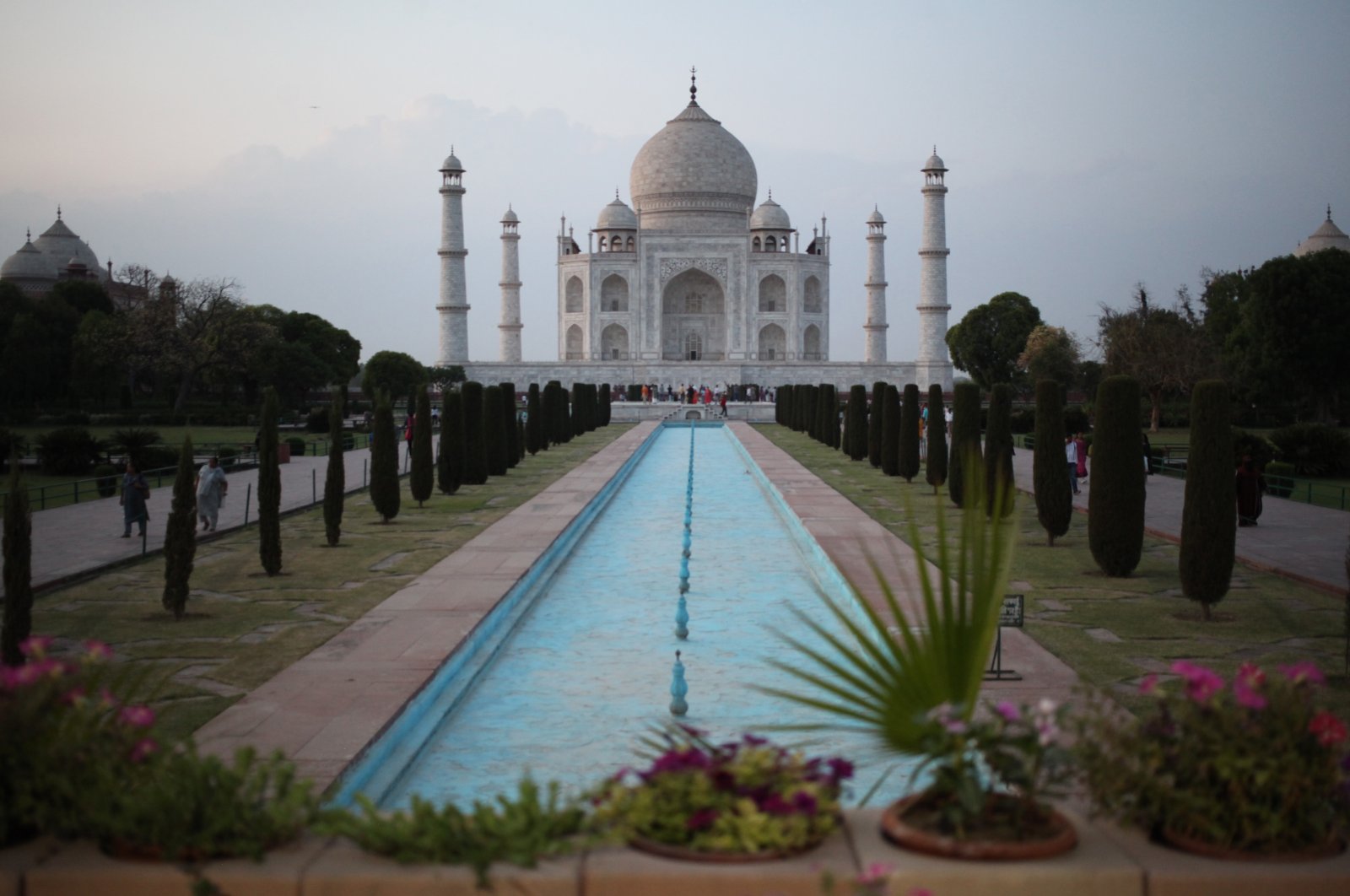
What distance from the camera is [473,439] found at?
603 inches

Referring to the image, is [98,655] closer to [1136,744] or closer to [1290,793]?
[1136,744]

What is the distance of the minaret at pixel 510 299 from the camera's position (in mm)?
43531

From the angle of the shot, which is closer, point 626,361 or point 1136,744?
point 1136,744

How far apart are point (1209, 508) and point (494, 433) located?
36.2 feet

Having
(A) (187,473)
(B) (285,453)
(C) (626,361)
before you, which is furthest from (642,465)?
(C) (626,361)

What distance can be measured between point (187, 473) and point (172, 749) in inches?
178

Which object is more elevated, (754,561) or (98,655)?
(98,655)

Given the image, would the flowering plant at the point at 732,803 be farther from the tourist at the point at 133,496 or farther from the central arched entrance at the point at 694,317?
the central arched entrance at the point at 694,317

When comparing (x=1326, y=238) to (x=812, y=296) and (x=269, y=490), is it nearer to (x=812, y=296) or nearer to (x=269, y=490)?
(x=812, y=296)

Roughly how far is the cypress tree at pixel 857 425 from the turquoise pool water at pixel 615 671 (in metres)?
8.04

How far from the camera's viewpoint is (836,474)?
17.0 m

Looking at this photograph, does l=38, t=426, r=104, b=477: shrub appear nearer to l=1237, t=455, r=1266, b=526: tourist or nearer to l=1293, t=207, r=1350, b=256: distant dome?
l=1237, t=455, r=1266, b=526: tourist

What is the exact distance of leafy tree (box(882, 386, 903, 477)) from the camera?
55.0 feet

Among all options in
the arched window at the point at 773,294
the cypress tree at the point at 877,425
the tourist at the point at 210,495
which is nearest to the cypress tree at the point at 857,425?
the cypress tree at the point at 877,425
